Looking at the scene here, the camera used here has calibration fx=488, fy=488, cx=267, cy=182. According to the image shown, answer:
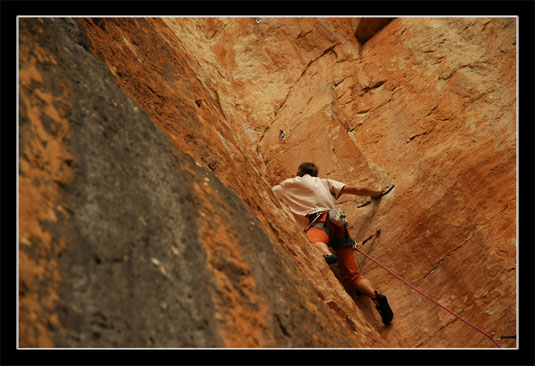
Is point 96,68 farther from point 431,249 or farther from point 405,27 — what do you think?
point 405,27

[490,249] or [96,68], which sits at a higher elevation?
[96,68]

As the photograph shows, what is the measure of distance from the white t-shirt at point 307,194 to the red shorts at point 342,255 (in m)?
0.26

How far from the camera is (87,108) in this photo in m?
3.08

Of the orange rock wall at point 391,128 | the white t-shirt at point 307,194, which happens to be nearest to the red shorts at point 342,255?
the white t-shirt at point 307,194

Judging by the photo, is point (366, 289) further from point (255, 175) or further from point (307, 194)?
→ point (255, 175)

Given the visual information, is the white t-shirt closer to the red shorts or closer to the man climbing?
the man climbing

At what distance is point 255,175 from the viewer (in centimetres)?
496

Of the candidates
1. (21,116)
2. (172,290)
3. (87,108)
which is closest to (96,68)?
(87,108)

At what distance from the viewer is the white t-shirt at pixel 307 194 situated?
636 centimetres

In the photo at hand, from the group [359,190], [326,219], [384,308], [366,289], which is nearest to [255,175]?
[326,219]

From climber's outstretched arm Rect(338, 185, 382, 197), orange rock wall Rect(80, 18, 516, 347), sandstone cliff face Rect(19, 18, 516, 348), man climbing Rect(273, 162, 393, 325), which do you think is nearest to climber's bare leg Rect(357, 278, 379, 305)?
man climbing Rect(273, 162, 393, 325)

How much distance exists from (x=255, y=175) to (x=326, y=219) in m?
1.54

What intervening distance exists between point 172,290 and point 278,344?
0.71 meters

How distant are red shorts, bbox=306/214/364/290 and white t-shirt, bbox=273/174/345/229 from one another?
0.26 metres
